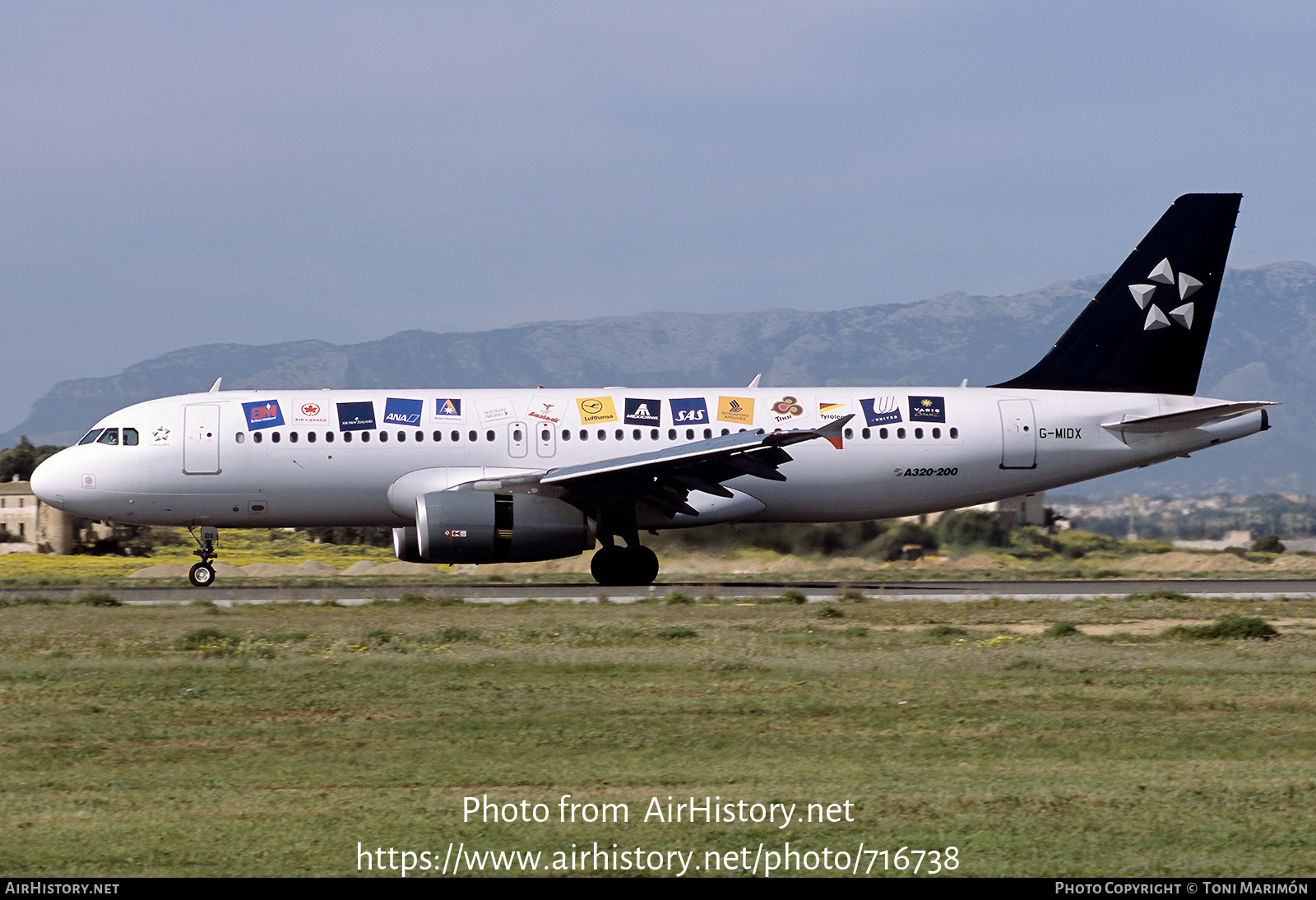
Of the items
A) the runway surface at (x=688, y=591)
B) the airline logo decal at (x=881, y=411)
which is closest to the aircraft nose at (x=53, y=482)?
the runway surface at (x=688, y=591)

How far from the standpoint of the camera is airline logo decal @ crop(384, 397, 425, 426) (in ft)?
81.2

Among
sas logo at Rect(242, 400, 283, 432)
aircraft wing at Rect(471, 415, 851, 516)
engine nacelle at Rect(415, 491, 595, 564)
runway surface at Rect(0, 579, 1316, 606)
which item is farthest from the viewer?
sas logo at Rect(242, 400, 283, 432)

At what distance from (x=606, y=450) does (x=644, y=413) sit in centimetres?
101

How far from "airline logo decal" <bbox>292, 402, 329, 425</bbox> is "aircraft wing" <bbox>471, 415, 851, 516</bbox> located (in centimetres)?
323

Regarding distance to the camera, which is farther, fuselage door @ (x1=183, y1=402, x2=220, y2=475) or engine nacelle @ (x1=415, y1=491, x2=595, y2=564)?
fuselage door @ (x1=183, y1=402, x2=220, y2=475)

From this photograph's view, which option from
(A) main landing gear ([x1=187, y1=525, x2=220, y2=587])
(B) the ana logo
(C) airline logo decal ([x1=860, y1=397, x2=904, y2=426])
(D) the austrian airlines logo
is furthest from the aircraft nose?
(D) the austrian airlines logo

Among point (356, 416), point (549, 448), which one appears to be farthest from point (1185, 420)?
point (356, 416)

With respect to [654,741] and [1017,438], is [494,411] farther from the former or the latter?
[654,741]

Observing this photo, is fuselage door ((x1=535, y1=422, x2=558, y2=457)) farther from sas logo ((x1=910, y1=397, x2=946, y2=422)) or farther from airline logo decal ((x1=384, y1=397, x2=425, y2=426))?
sas logo ((x1=910, y1=397, x2=946, y2=422))

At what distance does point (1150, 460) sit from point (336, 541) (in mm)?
33041

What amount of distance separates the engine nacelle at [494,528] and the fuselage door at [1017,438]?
8.13m

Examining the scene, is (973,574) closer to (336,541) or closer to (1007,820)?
(1007,820)

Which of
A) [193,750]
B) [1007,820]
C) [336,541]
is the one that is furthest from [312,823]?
[336,541]

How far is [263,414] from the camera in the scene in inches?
982
